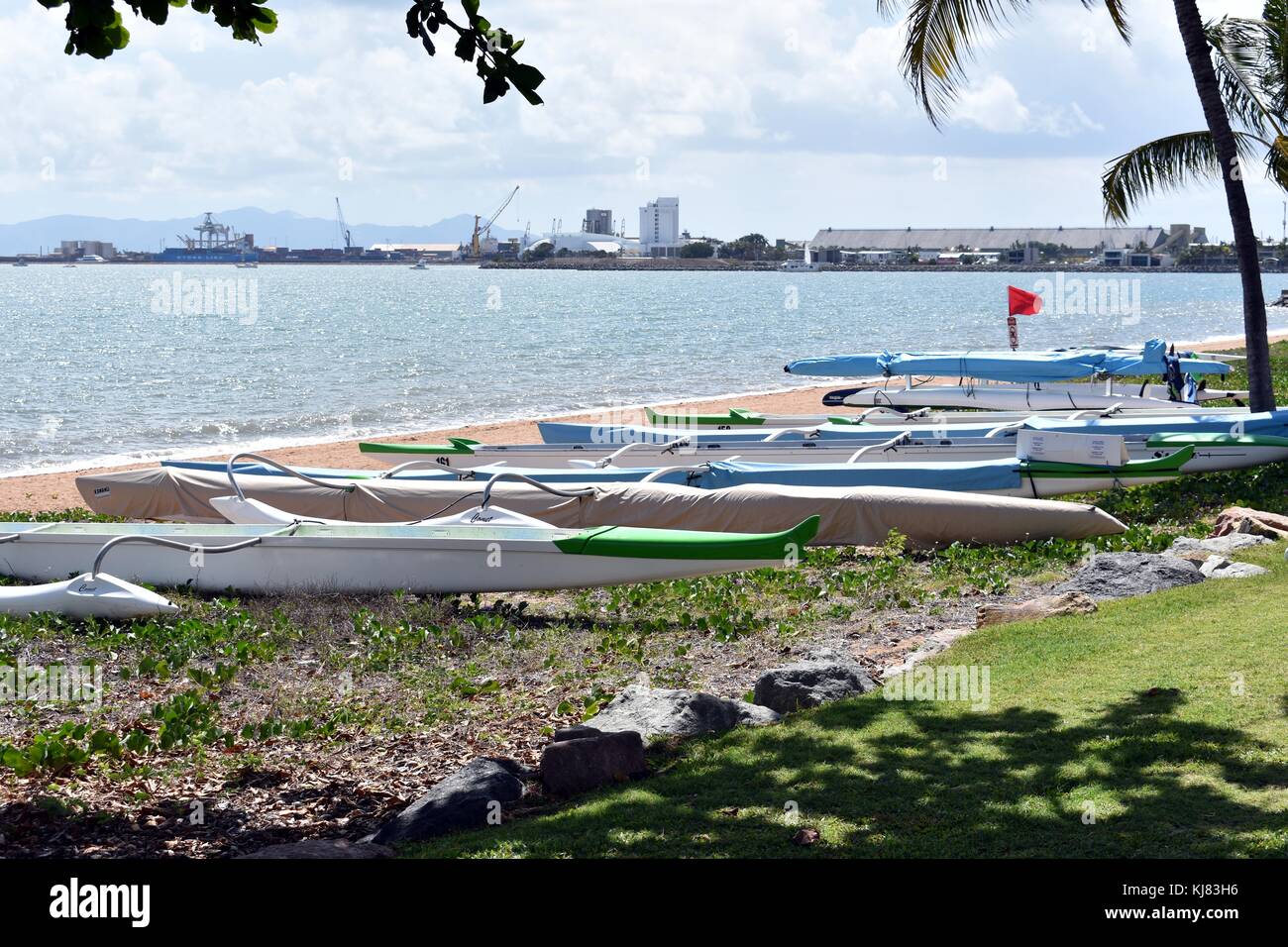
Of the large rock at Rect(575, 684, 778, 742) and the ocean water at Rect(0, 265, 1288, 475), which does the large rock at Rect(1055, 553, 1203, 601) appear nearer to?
the large rock at Rect(575, 684, 778, 742)

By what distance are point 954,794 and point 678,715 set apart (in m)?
1.68

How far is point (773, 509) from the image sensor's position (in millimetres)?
11164

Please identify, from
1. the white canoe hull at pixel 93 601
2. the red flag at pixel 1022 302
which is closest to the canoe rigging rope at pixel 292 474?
the white canoe hull at pixel 93 601

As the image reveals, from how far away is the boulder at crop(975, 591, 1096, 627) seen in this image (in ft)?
26.5

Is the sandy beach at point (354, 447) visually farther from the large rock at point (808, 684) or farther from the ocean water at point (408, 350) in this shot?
the large rock at point (808, 684)

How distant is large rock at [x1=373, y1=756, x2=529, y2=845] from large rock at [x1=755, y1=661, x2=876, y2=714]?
5.33ft

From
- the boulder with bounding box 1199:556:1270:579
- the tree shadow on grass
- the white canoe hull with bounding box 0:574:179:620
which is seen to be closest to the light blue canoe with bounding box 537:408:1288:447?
the boulder with bounding box 1199:556:1270:579

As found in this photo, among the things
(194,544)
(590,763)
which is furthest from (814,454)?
(590,763)

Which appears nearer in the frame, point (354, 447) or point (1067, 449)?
point (1067, 449)

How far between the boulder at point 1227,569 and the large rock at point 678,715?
3907mm

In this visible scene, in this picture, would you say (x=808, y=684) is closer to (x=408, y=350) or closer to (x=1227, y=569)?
(x=1227, y=569)
